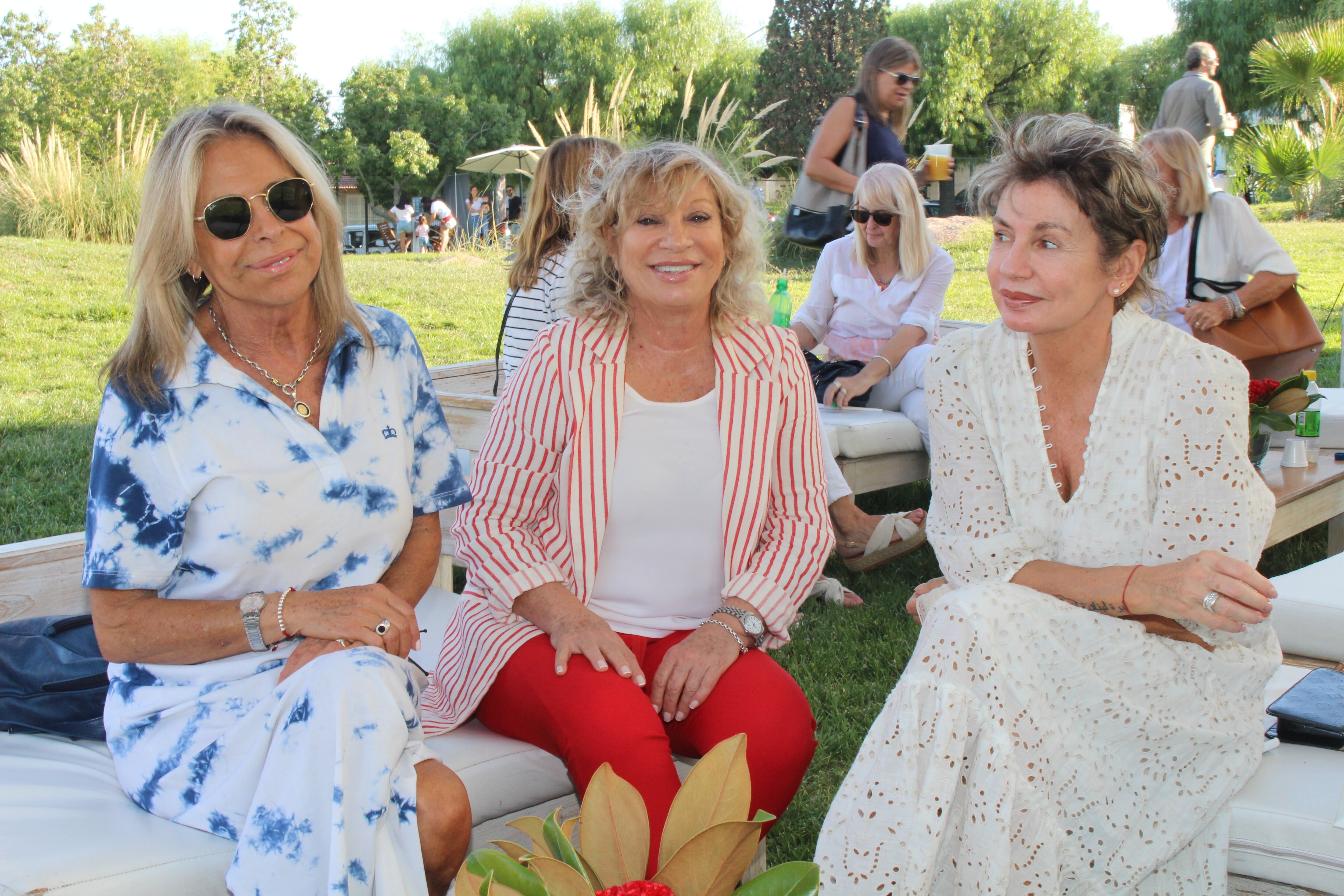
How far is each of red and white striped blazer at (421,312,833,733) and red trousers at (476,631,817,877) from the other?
0.30 ft

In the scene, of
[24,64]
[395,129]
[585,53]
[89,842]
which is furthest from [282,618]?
[585,53]

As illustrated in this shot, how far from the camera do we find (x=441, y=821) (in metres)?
1.74

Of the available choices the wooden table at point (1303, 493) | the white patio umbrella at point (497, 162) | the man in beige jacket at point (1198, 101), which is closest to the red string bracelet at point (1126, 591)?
the wooden table at point (1303, 493)

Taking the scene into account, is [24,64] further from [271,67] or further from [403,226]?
[403,226]

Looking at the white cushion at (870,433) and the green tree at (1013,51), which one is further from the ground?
the green tree at (1013,51)

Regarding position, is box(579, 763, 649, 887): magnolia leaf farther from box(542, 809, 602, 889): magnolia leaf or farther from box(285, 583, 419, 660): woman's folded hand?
box(285, 583, 419, 660): woman's folded hand

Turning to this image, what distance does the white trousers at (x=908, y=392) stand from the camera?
4777 mm

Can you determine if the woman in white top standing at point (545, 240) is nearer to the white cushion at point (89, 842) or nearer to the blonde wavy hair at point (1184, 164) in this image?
the white cushion at point (89, 842)

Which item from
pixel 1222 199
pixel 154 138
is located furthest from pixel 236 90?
pixel 1222 199

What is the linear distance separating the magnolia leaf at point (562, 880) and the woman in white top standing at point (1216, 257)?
183 inches

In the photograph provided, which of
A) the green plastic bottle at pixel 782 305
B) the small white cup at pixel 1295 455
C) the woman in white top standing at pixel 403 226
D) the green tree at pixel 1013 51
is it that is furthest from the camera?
the green tree at pixel 1013 51

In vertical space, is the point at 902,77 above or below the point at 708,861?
above

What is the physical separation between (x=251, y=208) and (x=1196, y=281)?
453 centimetres

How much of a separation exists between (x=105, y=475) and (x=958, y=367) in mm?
1689
